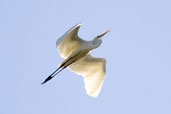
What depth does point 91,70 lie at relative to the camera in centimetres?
1445

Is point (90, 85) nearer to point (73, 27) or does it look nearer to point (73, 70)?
point (73, 70)

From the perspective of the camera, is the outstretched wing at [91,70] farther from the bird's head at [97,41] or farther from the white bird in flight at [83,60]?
the bird's head at [97,41]

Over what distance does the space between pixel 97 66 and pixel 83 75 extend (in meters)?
0.40

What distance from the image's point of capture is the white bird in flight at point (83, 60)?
13.6 metres

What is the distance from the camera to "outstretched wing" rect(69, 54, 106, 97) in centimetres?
1416

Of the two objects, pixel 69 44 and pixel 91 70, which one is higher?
pixel 69 44

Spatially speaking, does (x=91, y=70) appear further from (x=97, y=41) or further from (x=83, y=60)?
(x=97, y=41)

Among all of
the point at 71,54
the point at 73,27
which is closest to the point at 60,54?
the point at 71,54

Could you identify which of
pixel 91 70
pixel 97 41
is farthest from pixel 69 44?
pixel 91 70

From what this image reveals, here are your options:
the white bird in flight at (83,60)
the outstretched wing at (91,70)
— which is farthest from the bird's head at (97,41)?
the outstretched wing at (91,70)

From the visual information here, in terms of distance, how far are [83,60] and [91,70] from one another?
0.31 m

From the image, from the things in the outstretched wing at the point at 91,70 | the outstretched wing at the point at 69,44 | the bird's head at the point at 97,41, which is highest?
the outstretched wing at the point at 69,44

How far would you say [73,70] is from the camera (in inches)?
567

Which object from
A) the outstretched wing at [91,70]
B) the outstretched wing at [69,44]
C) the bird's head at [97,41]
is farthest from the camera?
the outstretched wing at [91,70]
